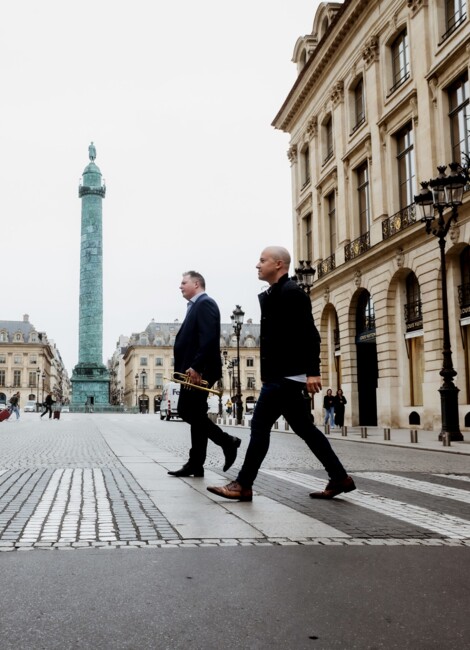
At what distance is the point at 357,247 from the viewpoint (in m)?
30.7

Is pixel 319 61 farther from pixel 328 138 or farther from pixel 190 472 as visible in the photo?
pixel 190 472

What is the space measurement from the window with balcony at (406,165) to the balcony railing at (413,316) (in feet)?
12.2

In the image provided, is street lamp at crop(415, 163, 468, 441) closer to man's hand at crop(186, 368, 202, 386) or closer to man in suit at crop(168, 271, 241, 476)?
man in suit at crop(168, 271, 241, 476)

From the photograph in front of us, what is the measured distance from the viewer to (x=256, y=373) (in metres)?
131

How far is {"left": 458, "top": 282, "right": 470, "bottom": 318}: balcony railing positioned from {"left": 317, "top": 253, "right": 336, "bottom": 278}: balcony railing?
10.3 meters

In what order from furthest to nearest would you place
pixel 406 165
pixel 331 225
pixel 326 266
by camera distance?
pixel 331 225 < pixel 326 266 < pixel 406 165

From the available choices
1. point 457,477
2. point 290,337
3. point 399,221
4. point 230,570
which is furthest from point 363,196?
point 230,570

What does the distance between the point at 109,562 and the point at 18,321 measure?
481 feet

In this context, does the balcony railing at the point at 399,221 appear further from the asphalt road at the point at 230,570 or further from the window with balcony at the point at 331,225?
the asphalt road at the point at 230,570

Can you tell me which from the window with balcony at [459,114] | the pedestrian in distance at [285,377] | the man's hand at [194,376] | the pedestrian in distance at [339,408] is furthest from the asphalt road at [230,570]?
the pedestrian in distance at [339,408]

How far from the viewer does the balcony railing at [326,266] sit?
111ft

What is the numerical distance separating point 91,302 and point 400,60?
215 ft

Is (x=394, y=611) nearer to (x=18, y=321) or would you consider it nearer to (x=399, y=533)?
(x=399, y=533)

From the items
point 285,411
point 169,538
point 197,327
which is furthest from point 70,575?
point 197,327
